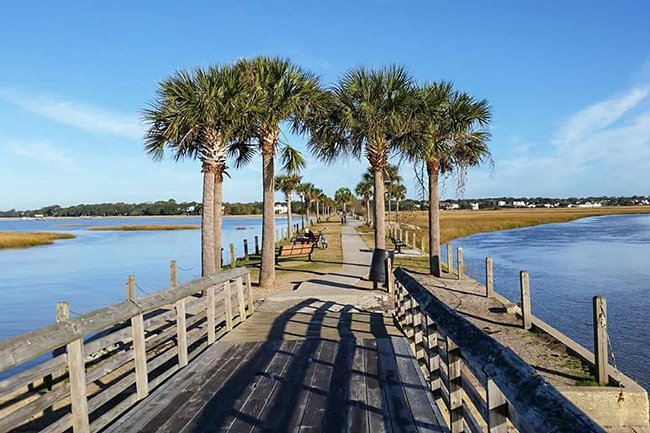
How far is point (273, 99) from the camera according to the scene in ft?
44.3

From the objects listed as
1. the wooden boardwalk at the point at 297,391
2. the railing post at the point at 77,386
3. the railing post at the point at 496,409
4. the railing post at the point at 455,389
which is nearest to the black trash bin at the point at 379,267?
the wooden boardwalk at the point at 297,391

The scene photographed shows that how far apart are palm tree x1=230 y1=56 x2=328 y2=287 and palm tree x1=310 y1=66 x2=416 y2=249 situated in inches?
20.8

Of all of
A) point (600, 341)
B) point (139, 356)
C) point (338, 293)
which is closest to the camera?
point (139, 356)

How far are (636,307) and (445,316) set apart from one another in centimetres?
1274

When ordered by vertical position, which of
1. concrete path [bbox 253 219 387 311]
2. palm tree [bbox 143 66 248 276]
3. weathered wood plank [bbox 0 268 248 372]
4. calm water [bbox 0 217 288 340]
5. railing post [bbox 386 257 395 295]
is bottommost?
calm water [bbox 0 217 288 340]

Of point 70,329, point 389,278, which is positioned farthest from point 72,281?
point 70,329

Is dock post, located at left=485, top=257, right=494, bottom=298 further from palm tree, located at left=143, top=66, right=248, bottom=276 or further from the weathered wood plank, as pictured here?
the weathered wood plank

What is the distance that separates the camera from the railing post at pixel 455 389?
3.57 m

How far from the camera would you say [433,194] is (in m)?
16.7

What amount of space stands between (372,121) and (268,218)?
3914 mm

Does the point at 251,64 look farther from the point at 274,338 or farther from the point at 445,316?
the point at 445,316

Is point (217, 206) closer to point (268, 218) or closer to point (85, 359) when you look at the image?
point (268, 218)

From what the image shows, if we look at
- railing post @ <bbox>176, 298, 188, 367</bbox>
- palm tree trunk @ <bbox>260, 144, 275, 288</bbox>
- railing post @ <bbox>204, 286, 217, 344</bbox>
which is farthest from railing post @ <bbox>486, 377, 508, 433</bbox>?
palm tree trunk @ <bbox>260, 144, 275, 288</bbox>

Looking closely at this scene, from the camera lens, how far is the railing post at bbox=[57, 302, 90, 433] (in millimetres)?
3689
